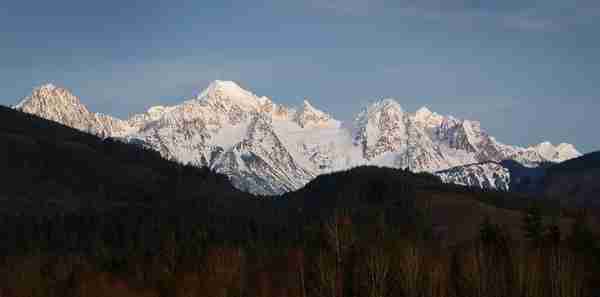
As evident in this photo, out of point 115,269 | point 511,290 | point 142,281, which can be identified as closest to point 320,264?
point 511,290

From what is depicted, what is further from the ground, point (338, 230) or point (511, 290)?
point (338, 230)

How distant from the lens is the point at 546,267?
274ft

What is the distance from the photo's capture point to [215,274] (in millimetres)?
105875

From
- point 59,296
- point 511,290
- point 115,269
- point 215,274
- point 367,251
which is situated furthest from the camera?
point 115,269

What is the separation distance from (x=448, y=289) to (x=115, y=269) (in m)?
79.8

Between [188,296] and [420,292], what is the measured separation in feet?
98.2

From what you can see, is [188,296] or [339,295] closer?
[339,295]

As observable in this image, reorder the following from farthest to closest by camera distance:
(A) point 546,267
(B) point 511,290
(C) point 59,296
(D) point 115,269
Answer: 1. (D) point 115,269
2. (C) point 59,296
3. (A) point 546,267
4. (B) point 511,290

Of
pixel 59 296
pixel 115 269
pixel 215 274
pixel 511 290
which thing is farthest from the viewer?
pixel 115 269

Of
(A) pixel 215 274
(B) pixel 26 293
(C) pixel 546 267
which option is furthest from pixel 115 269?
(C) pixel 546 267

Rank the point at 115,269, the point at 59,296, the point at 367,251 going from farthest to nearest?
the point at 115,269 → the point at 59,296 → the point at 367,251

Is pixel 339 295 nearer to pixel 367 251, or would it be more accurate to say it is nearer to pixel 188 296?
pixel 367 251

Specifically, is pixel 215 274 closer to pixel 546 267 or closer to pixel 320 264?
pixel 320 264

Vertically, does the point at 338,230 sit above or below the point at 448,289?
above
